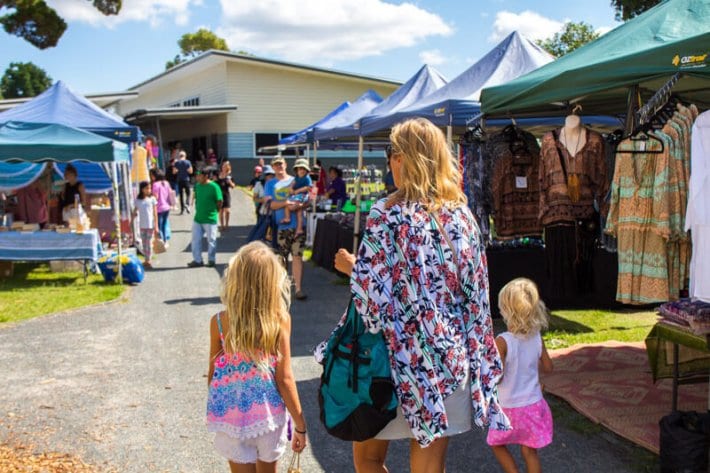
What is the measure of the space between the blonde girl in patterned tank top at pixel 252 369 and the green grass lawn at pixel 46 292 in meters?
6.62

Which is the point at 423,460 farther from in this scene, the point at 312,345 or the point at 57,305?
the point at 57,305

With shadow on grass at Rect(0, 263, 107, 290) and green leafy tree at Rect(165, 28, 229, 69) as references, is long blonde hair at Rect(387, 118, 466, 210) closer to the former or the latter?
shadow on grass at Rect(0, 263, 107, 290)

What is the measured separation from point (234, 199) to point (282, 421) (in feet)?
74.8

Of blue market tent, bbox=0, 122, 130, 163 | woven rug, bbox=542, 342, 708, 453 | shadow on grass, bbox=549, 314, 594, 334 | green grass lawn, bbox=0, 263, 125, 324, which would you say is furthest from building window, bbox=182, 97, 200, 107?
woven rug, bbox=542, 342, 708, 453

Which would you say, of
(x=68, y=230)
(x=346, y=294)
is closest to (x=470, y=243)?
(x=346, y=294)

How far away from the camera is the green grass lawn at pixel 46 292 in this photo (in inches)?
365

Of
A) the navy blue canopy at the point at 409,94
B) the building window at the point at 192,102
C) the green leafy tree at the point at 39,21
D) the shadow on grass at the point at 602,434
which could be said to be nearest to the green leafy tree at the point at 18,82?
the building window at the point at 192,102

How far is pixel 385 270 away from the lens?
8.93ft

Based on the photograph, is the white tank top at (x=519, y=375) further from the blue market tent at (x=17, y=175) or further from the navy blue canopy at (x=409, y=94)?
the blue market tent at (x=17, y=175)

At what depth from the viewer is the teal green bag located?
2.71 m

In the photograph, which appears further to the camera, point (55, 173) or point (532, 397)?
point (55, 173)

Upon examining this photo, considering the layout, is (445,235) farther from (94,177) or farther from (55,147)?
(94,177)

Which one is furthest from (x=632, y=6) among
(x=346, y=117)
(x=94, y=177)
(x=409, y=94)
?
(x=94, y=177)

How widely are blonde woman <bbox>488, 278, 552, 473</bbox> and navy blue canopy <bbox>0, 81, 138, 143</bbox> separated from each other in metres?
10.2
